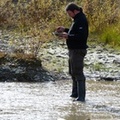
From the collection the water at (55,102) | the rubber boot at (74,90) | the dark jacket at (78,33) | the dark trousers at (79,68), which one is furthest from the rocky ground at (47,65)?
the dark jacket at (78,33)

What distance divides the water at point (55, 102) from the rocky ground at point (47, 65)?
458 millimetres

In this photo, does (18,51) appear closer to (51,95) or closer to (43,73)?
(43,73)

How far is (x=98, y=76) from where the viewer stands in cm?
1177

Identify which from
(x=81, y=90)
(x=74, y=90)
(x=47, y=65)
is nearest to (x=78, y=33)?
(x=81, y=90)

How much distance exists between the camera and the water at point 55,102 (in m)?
7.91

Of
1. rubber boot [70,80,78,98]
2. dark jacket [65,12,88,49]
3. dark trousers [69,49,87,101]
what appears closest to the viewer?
dark jacket [65,12,88,49]

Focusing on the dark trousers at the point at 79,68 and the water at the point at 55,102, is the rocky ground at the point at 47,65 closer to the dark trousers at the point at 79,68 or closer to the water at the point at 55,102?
the water at the point at 55,102

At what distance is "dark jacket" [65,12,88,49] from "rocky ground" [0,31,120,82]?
2.37 metres

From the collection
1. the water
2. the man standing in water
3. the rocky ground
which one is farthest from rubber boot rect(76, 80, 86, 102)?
the rocky ground

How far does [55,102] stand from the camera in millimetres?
8883

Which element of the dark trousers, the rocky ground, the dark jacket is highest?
the dark jacket

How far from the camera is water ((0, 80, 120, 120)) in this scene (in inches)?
311

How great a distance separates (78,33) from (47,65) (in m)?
3.67

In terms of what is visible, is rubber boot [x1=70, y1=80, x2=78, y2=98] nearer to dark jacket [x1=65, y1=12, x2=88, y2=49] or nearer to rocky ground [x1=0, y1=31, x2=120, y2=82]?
dark jacket [x1=65, y1=12, x2=88, y2=49]
